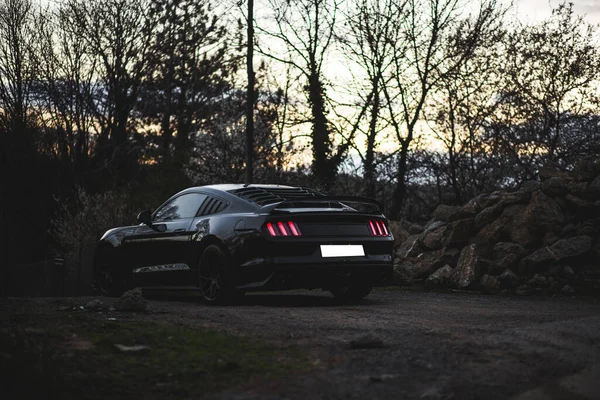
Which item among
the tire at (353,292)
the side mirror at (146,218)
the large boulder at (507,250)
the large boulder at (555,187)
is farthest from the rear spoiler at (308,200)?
the large boulder at (555,187)

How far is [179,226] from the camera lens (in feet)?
35.1

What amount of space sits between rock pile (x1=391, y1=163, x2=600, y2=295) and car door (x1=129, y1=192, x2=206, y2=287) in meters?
4.47

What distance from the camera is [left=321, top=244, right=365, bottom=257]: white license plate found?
31.1 feet

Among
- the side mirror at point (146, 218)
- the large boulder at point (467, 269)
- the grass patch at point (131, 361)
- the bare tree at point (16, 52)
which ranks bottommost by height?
the grass patch at point (131, 361)

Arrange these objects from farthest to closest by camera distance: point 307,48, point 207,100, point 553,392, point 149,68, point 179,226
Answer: point 207,100 → point 149,68 → point 307,48 → point 179,226 → point 553,392

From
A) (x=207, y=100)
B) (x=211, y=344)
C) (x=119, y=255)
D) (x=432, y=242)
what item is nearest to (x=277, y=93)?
(x=207, y=100)

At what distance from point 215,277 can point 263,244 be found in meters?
0.92

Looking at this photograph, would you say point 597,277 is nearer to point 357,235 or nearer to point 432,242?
point 432,242

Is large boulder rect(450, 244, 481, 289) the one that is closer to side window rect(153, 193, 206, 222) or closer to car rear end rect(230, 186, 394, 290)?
car rear end rect(230, 186, 394, 290)

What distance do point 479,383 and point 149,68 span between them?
27.5 metres

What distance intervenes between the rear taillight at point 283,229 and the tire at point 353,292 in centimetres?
166

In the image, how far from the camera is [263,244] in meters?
9.35

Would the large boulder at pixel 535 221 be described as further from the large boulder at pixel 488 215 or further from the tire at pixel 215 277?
the tire at pixel 215 277

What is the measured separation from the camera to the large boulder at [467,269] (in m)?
12.9
